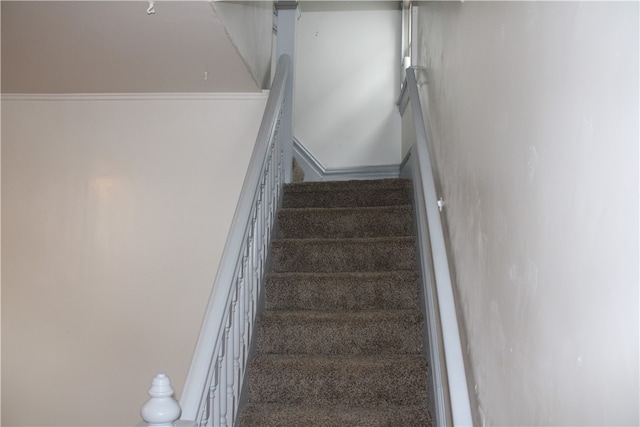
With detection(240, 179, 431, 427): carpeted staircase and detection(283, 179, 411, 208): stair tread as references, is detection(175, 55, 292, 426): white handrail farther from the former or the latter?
detection(283, 179, 411, 208): stair tread

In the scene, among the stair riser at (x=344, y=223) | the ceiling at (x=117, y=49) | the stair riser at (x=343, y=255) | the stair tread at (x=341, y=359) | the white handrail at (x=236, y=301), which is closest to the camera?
the white handrail at (x=236, y=301)

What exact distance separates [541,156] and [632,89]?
0.42 meters

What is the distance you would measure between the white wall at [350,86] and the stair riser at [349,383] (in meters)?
2.56

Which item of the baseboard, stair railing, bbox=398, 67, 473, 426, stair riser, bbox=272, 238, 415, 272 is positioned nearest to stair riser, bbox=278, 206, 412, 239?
stair riser, bbox=272, 238, 415, 272

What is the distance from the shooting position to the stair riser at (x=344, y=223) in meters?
3.39

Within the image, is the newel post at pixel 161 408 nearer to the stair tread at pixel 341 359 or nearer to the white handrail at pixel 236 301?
the white handrail at pixel 236 301

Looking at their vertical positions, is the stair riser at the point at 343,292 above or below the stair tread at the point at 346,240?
below

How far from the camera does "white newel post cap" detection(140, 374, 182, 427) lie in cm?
141

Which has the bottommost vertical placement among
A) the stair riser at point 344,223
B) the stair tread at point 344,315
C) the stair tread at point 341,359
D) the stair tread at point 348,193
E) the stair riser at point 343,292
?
the stair tread at point 341,359

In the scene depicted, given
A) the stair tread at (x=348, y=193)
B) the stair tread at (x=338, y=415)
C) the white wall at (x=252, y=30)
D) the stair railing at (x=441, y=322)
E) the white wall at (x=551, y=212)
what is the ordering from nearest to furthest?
the white wall at (x=551, y=212), the stair railing at (x=441, y=322), the stair tread at (x=338, y=415), the white wall at (x=252, y=30), the stair tread at (x=348, y=193)

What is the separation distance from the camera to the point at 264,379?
2.50 meters

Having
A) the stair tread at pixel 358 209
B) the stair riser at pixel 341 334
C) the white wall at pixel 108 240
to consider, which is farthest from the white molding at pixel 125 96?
the stair riser at pixel 341 334

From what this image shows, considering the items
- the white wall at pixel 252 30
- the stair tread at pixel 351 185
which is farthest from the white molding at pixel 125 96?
the stair tread at pixel 351 185

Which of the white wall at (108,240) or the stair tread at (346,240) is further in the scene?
the white wall at (108,240)
